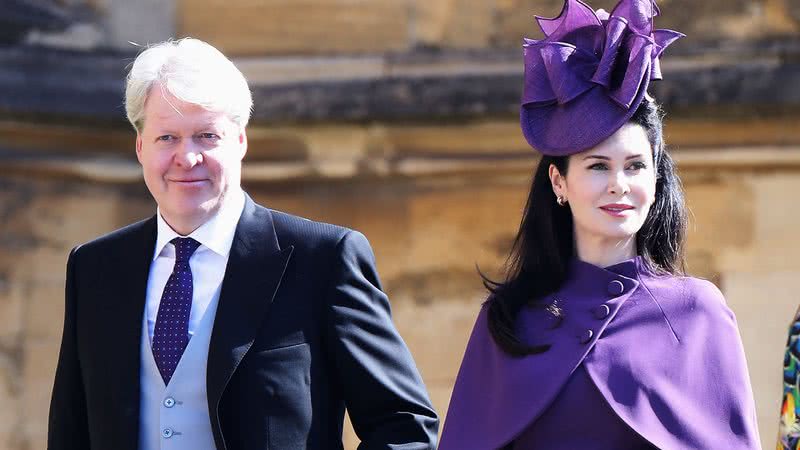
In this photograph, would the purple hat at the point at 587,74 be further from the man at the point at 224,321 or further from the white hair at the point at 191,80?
the white hair at the point at 191,80

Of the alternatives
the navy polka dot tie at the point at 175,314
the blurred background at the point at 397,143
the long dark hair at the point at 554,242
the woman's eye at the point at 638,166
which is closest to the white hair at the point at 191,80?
the navy polka dot tie at the point at 175,314

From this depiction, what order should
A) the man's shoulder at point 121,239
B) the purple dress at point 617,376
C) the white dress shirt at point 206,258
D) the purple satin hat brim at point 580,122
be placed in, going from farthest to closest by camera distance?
the man's shoulder at point 121,239 < the white dress shirt at point 206,258 < the purple satin hat brim at point 580,122 < the purple dress at point 617,376

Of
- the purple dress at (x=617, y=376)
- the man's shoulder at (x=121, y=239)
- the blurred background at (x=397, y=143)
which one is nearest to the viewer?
the purple dress at (x=617, y=376)

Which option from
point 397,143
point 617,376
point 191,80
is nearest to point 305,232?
point 191,80

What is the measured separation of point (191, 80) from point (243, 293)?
1.49 ft

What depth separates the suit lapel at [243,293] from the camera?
3545 millimetres

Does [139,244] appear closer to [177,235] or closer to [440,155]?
[177,235]

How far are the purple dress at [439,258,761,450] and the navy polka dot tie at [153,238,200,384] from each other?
1.91 ft

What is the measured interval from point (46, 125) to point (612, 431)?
10.2 ft

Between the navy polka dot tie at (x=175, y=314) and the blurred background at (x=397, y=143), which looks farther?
the blurred background at (x=397, y=143)

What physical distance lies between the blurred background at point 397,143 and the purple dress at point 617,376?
2.13m

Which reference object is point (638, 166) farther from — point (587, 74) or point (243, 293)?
point (243, 293)

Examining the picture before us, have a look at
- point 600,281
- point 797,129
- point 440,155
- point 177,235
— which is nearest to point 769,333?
point 797,129

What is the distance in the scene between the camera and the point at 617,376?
345 cm
